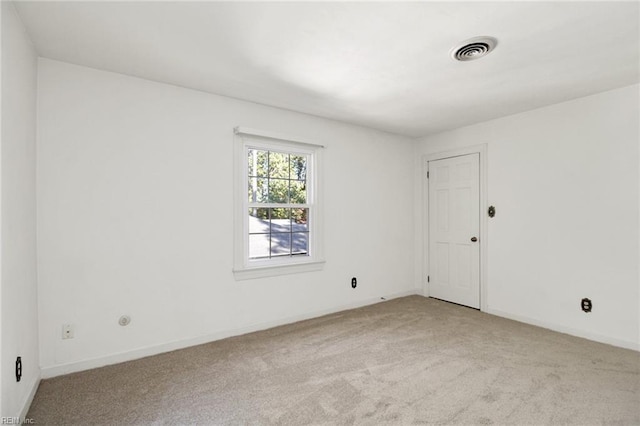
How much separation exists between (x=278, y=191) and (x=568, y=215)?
3.07 metres

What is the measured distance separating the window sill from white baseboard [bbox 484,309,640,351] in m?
2.25

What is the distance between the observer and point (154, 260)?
9.09ft

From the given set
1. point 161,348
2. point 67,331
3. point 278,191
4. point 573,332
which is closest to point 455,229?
point 573,332

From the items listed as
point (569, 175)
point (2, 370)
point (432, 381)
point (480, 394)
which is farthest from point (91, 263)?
point (569, 175)

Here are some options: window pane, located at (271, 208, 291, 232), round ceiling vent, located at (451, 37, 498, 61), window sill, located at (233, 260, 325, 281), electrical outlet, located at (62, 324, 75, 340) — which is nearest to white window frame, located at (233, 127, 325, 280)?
window sill, located at (233, 260, 325, 281)

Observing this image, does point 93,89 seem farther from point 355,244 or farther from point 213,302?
point 355,244

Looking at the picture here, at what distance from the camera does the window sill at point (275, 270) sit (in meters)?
3.24

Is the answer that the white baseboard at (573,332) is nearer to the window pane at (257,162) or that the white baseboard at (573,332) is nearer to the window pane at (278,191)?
the window pane at (278,191)

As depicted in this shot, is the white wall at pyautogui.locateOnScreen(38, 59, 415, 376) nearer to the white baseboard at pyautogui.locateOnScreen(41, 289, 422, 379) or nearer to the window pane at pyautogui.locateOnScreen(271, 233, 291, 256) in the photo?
A: the white baseboard at pyautogui.locateOnScreen(41, 289, 422, 379)

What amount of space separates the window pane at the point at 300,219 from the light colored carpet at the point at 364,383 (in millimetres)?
1190

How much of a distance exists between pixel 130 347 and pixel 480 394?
108 inches

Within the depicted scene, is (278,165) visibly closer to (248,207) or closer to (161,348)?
(248,207)

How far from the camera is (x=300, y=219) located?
12.4ft

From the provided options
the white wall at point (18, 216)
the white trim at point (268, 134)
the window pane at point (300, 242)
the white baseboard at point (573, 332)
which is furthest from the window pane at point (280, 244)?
the white baseboard at point (573, 332)
